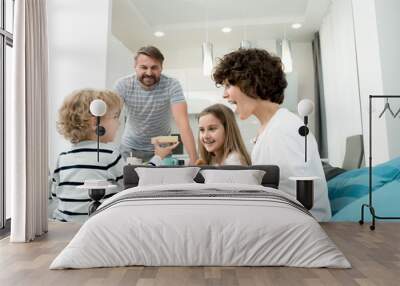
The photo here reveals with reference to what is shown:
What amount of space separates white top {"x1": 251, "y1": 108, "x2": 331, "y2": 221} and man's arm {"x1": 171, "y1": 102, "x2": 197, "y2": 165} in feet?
2.20

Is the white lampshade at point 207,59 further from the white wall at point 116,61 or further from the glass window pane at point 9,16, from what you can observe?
the glass window pane at point 9,16

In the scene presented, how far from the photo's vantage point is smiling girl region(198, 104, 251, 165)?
5.32 metres

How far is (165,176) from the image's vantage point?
492cm

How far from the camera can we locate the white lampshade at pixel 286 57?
5501 millimetres

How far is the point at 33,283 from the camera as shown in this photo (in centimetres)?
290

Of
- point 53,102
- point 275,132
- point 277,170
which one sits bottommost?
point 277,170

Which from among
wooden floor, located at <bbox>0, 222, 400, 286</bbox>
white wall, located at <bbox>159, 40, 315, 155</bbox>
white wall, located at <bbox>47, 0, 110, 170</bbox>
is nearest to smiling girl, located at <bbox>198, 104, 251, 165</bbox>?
white wall, located at <bbox>159, 40, 315, 155</bbox>

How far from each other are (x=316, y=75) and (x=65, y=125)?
293 centimetres

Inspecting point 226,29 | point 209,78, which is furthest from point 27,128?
point 226,29

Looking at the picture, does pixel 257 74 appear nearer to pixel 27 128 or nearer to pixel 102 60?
pixel 102 60

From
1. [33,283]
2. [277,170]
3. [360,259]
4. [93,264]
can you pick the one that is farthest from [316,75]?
Result: [33,283]

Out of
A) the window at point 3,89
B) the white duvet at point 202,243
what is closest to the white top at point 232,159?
the white duvet at point 202,243

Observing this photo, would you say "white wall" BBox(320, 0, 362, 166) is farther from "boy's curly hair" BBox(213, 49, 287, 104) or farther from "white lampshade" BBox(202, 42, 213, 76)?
"white lampshade" BBox(202, 42, 213, 76)

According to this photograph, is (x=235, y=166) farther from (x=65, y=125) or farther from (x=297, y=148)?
(x=65, y=125)
